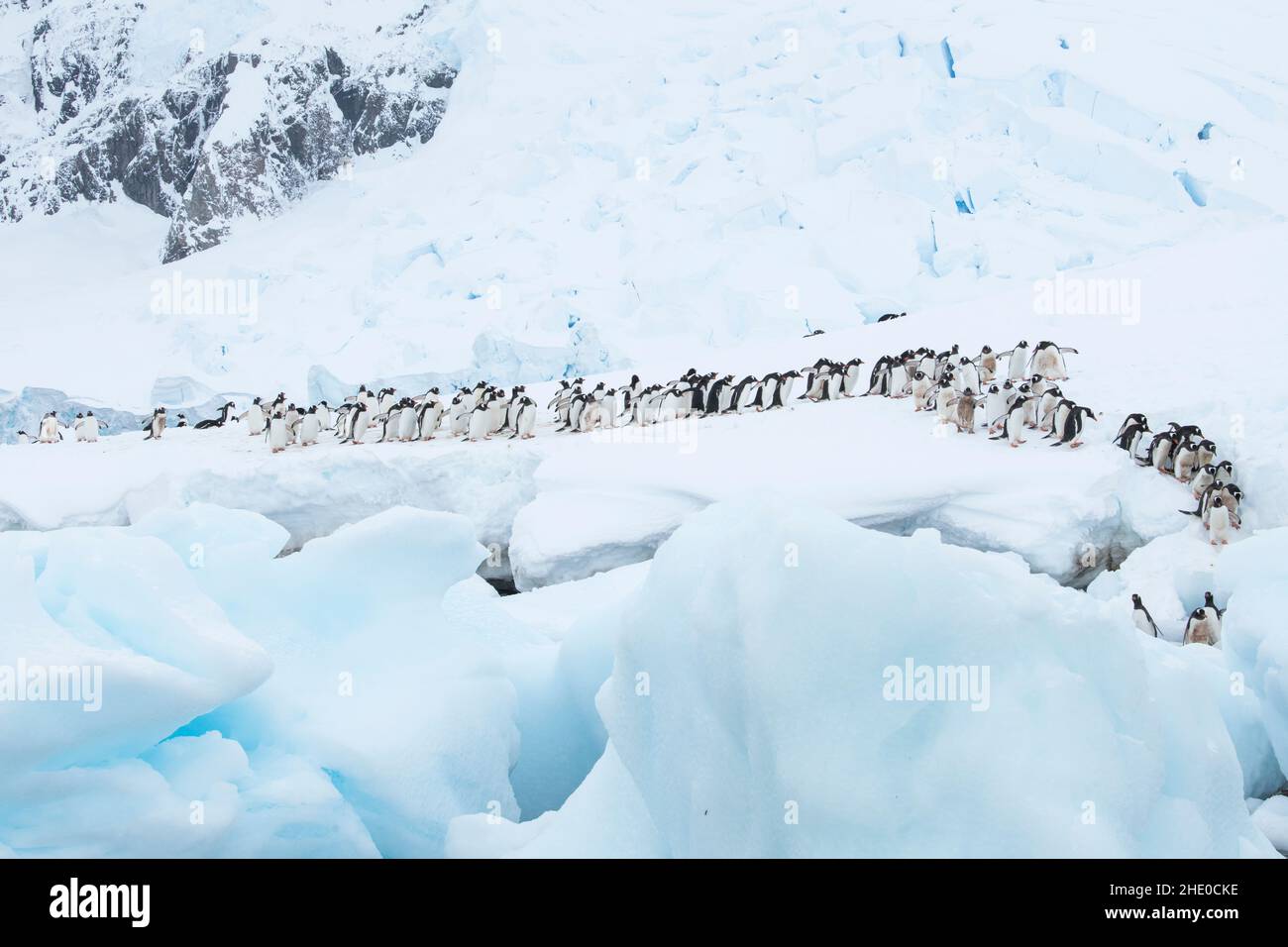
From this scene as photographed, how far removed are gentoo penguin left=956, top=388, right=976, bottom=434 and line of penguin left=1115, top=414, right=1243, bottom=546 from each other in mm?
1378

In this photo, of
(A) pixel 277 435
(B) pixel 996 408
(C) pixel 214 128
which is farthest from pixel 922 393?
(C) pixel 214 128

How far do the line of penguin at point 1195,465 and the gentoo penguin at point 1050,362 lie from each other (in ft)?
6.67

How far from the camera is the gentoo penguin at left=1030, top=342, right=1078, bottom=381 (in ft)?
36.8

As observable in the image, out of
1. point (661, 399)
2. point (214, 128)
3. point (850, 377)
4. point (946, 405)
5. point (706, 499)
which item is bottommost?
point (214, 128)

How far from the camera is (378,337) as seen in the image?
20719 millimetres

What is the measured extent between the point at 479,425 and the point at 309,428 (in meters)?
2.15

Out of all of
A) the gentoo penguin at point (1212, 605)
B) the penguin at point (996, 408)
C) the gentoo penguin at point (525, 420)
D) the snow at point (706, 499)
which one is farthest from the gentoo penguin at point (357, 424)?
the gentoo penguin at point (1212, 605)

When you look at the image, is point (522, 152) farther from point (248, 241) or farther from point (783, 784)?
point (783, 784)

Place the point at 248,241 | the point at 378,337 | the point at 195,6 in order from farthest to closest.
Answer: the point at 195,6, the point at 248,241, the point at 378,337

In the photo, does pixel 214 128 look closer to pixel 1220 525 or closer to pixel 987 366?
pixel 987 366

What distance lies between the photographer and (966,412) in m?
10.1

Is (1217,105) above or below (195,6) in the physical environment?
above

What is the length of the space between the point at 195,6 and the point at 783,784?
46112 millimetres
